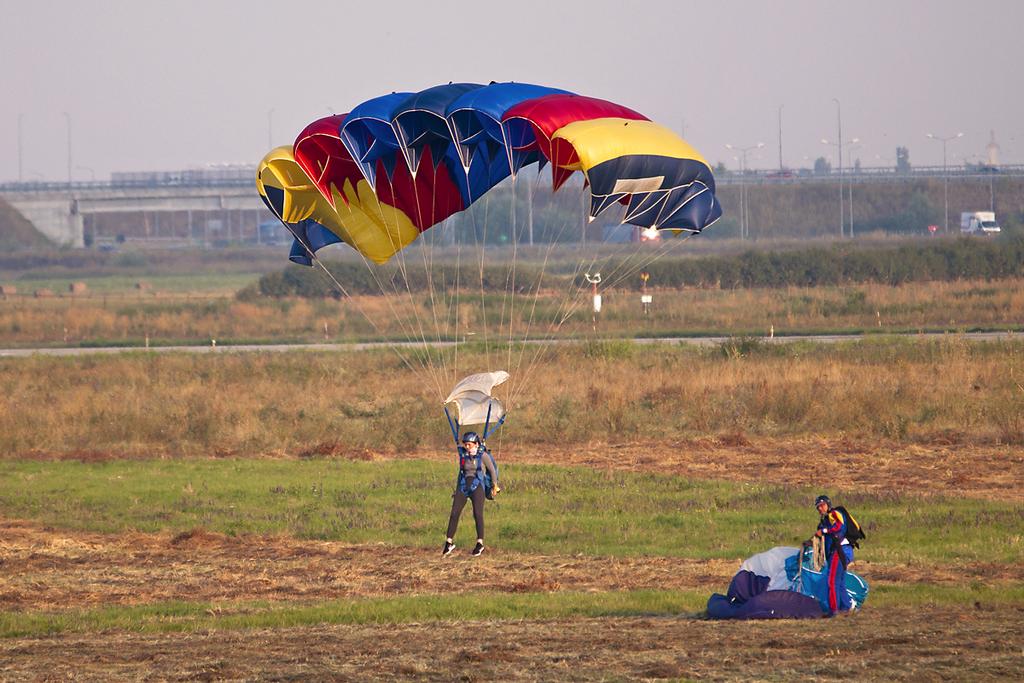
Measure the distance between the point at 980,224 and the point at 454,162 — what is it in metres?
49.4

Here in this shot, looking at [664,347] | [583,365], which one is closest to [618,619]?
[583,365]

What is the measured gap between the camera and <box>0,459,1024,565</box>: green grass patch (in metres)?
17.0

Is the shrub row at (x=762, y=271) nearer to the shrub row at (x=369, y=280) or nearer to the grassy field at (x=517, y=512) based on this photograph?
the shrub row at (x=369, y=280)

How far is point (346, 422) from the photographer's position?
2919 centimetres

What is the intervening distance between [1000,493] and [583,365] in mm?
15575

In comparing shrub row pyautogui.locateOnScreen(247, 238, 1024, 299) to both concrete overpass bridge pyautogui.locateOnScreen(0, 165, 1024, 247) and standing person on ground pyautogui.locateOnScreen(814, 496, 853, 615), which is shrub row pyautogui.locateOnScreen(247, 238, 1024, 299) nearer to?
concrete overpass bridge pyautogui.locateOnScreen(0, 165, 1024, 247)

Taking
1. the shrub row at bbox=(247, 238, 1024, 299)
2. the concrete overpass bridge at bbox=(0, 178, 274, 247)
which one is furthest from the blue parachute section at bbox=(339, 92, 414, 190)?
the concrete overpass bridge at bbox=(0, 178, 274, 247)

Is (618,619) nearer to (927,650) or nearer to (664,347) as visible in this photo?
(927,650)

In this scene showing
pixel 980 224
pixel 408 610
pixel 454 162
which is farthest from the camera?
pixel 980 224

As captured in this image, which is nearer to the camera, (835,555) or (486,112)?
(835,555)

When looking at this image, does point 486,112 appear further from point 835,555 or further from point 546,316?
point 546,316

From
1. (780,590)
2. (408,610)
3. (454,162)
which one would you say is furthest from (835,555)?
(454,162)

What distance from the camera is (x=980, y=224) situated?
6272 centimetres

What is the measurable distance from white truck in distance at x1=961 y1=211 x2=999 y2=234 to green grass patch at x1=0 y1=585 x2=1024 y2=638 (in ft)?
169
